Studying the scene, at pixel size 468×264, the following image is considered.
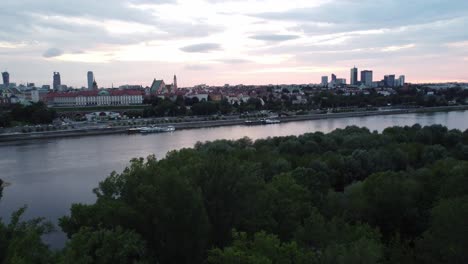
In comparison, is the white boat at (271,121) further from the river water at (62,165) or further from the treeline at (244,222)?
the treeline at (244,222)

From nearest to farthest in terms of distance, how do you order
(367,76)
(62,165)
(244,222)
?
(244,222)
(62,165)
(367,76)

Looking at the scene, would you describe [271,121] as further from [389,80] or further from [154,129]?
[389,80]

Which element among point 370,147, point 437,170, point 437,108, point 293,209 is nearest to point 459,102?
point 437,108

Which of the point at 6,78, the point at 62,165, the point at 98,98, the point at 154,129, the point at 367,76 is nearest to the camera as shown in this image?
the point at 62,165

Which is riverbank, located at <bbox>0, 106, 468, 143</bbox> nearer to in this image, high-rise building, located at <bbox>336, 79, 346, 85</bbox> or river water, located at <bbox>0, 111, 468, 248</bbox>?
river water, located at <bbox>0, 111, 468, 248</bbox>

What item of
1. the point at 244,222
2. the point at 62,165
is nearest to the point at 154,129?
the point at 62,165

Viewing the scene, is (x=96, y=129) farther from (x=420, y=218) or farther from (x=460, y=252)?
(x=460, y=252)
